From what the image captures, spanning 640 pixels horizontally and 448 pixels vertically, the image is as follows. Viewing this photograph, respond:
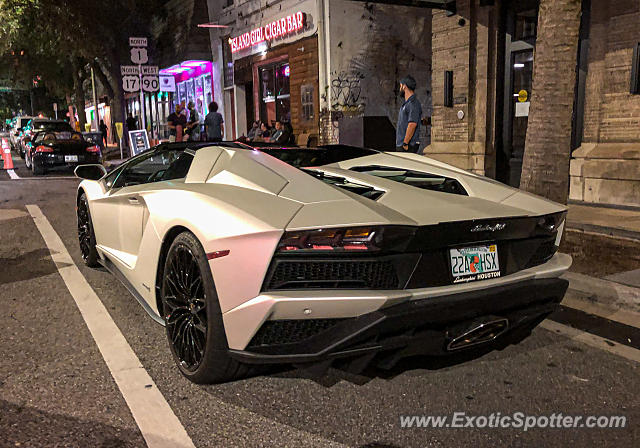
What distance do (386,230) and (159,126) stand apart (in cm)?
2946

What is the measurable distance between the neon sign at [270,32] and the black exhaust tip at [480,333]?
1381 cm

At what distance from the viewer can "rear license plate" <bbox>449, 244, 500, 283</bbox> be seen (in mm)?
2760

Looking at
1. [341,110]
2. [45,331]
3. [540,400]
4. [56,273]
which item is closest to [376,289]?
[540,400]

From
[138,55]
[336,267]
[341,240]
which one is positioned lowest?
[336,267]

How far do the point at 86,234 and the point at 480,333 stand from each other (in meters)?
4.31

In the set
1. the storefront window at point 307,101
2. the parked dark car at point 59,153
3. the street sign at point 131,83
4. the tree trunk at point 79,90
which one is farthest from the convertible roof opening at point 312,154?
the tree trunk at point 79,90

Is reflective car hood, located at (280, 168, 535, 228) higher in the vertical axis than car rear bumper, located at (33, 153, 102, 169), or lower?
higher

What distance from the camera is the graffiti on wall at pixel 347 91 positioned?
15078mm

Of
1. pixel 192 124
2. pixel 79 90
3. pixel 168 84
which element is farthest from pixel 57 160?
pixel 79 90

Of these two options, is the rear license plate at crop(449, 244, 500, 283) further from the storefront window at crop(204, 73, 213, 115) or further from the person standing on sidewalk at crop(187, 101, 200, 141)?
the storefront window at crop(204, 73, 213, 115)

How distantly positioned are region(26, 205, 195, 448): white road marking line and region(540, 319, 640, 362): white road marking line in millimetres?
2651

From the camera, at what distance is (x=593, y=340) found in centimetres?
374

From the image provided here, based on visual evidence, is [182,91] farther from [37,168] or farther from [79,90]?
[37,168]

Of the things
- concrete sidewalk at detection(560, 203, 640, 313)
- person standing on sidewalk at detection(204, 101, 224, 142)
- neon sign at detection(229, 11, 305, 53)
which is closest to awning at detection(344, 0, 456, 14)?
neon sign at detection(229, 11, 305, 53)
